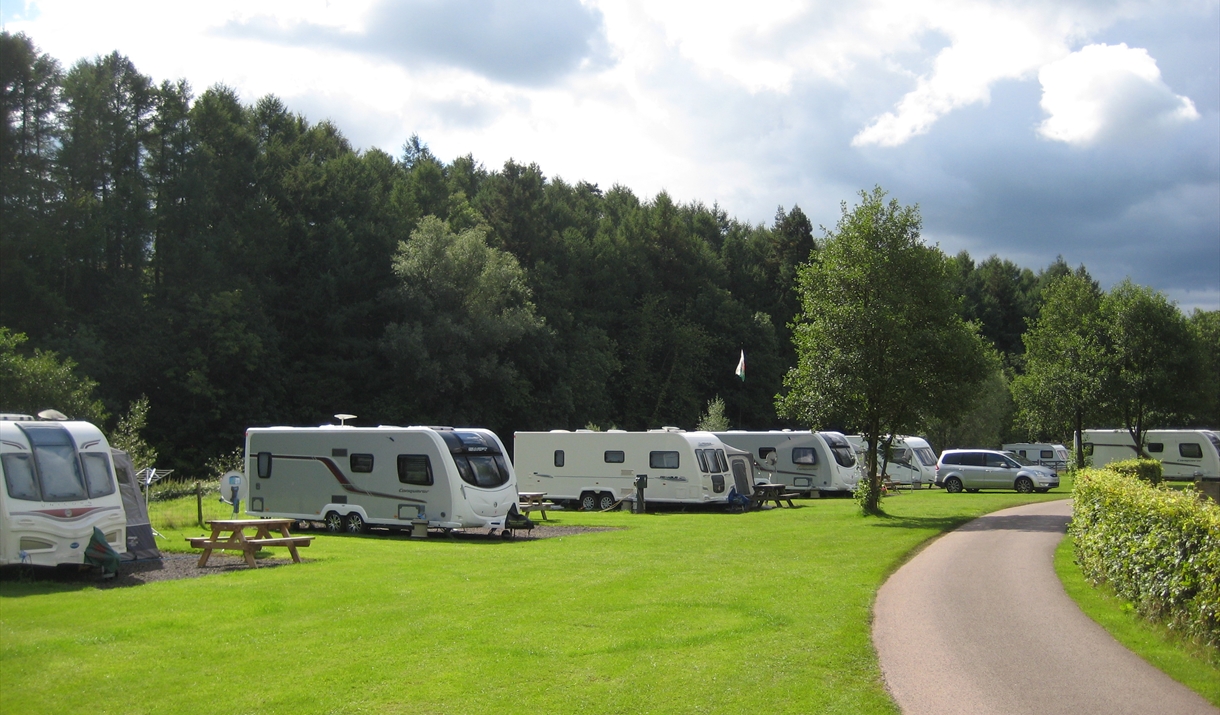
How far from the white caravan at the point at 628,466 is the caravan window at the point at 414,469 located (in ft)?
30.0

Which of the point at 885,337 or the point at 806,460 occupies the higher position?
the point at 885,337

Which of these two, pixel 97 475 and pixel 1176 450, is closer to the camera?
pixel 97 475

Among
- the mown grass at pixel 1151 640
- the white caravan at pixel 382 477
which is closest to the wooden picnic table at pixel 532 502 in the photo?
the white caravan at pixel 382 477

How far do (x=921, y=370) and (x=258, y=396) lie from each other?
30678 millimetres

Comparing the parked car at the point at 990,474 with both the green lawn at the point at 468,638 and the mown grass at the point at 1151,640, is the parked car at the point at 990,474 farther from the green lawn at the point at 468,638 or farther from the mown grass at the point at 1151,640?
the mown grass at the point at 1151,640

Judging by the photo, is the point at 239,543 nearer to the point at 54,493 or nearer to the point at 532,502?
the point at 54,493

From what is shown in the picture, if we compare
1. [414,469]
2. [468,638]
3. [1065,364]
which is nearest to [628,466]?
[414,469]

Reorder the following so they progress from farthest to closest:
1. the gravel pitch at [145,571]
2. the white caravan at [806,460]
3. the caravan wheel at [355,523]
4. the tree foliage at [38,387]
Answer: the white caravan at [806,460] < the tree foliage at [38,387] < the caravan wheel at [355,523] < the gravel pitch at [145,571]

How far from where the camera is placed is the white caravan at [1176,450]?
4069cm

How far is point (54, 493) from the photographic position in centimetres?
1403

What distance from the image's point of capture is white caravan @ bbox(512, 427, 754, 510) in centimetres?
2877

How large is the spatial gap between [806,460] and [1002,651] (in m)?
26.4

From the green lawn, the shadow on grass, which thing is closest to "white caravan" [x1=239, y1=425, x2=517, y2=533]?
the green lawn

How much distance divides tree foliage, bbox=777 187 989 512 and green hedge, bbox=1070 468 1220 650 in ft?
37.4
